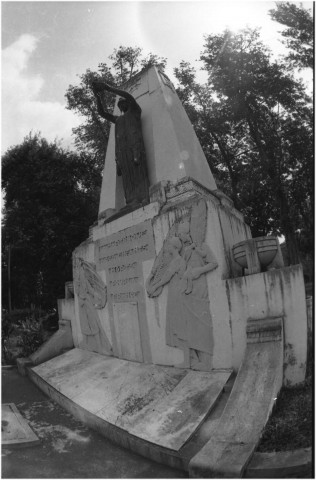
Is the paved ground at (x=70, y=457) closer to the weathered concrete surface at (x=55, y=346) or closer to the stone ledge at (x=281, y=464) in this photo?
the stone ledge at (x=281, y=464)

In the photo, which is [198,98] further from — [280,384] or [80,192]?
[280,384]

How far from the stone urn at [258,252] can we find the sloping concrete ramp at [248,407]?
79 cm

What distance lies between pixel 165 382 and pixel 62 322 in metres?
4.15

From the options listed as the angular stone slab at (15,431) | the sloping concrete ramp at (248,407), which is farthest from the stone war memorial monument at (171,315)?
the angular stone slab at (15,431)

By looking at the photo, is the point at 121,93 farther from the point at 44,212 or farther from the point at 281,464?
the point at 44,212

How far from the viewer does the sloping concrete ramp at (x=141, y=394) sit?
13.1ft

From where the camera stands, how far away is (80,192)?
53.1ft

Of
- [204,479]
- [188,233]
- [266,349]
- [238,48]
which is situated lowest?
[204,479]

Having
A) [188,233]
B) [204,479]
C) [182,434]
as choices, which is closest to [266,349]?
[182,434]

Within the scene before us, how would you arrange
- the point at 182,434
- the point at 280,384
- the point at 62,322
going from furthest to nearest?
the point at 62,322, the point at 280,384, the point at 182,434

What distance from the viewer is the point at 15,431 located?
14.7 feet

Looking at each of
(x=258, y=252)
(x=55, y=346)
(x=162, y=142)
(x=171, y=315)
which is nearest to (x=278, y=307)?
(x=258, y=252)

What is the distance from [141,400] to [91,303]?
297cm

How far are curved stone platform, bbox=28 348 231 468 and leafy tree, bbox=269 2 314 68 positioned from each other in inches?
477
